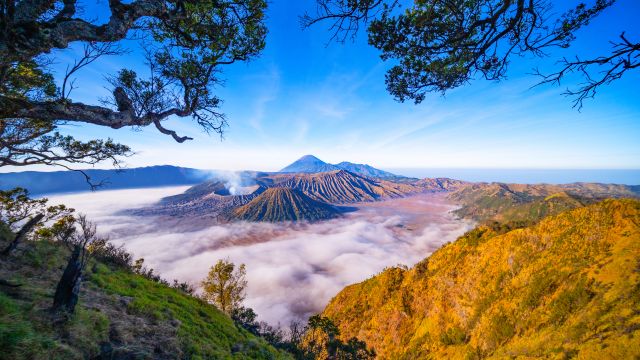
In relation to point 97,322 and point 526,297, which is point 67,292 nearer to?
point 97,322

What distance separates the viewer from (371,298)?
49.0m

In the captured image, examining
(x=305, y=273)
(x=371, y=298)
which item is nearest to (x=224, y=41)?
(x=371, y=298)

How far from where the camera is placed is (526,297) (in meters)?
25.5

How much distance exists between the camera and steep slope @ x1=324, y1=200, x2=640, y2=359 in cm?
1673

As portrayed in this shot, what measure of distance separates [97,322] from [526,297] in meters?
35.5

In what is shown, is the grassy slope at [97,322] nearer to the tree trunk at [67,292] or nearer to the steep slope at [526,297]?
the tree trunk at [67,292]

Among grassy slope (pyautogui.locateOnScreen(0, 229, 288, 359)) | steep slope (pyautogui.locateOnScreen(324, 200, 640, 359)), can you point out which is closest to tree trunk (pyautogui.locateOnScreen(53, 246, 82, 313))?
grassy slope (pyautogui.locateOnScreen(0, 229, 288, 359))

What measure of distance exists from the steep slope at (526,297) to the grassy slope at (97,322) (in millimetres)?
21490

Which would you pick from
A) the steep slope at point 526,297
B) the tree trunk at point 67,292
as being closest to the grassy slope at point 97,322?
the tree trunk at point 67,292

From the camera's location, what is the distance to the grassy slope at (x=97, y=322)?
5418 mm

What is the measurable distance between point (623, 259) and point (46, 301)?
126 ft

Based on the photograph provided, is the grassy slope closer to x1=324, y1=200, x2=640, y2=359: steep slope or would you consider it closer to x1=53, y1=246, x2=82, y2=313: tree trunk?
x1=53, y1=246, x2=82, y2=313: tree trunk

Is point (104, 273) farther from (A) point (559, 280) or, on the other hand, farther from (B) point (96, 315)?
(A) point (559, 280)

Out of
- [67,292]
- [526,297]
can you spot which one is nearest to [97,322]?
[67,292]
